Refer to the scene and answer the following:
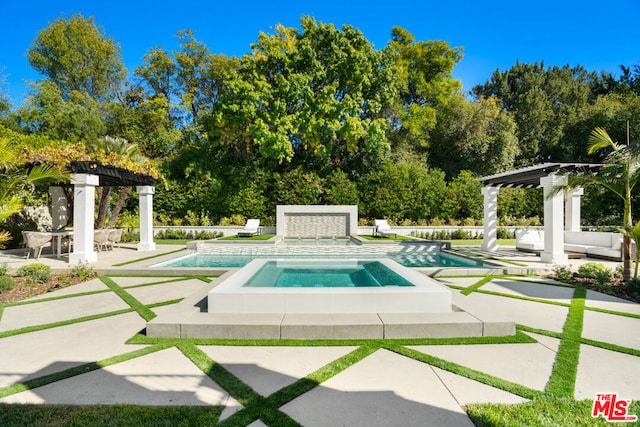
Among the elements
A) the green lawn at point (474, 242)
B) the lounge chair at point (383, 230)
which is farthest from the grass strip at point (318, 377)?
the green lawn at point (474, 242)

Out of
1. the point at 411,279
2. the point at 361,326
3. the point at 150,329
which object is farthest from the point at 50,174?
the point at 411,279

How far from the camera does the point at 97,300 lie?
5500mm

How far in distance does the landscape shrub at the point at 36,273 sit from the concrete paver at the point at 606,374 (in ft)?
30.1

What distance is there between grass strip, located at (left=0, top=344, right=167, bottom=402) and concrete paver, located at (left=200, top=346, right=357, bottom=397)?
61 centimetres

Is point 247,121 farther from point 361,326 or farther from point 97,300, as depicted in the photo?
point 361,326

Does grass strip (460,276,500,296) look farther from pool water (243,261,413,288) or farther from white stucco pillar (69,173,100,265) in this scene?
white stucco pillar (69,173,100,265)

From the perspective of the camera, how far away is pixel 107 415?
2.32 meters

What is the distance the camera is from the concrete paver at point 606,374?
2.75m

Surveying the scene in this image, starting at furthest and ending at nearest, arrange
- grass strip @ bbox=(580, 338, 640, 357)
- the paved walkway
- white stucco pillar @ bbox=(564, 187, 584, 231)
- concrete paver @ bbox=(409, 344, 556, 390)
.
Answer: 1. white stucco pillar @ bbox=(564, 187, 584, 231)
2. grass strip @ bbox=(580, 338, 640, 357)
3. concrete paver @ bbox=(409, 344, 556, 390)
4. the paved walkway

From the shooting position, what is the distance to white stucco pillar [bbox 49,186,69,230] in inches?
481

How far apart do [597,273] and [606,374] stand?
5077 millimetres

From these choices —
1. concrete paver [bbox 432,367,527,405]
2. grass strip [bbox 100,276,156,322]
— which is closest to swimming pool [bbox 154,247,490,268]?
grass strip [bbox 100,276,156,322]

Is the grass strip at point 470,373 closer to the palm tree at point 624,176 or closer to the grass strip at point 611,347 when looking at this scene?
the grass strip at point 611,347

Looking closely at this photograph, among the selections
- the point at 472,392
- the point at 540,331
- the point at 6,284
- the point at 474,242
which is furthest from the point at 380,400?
the point at 474,242
